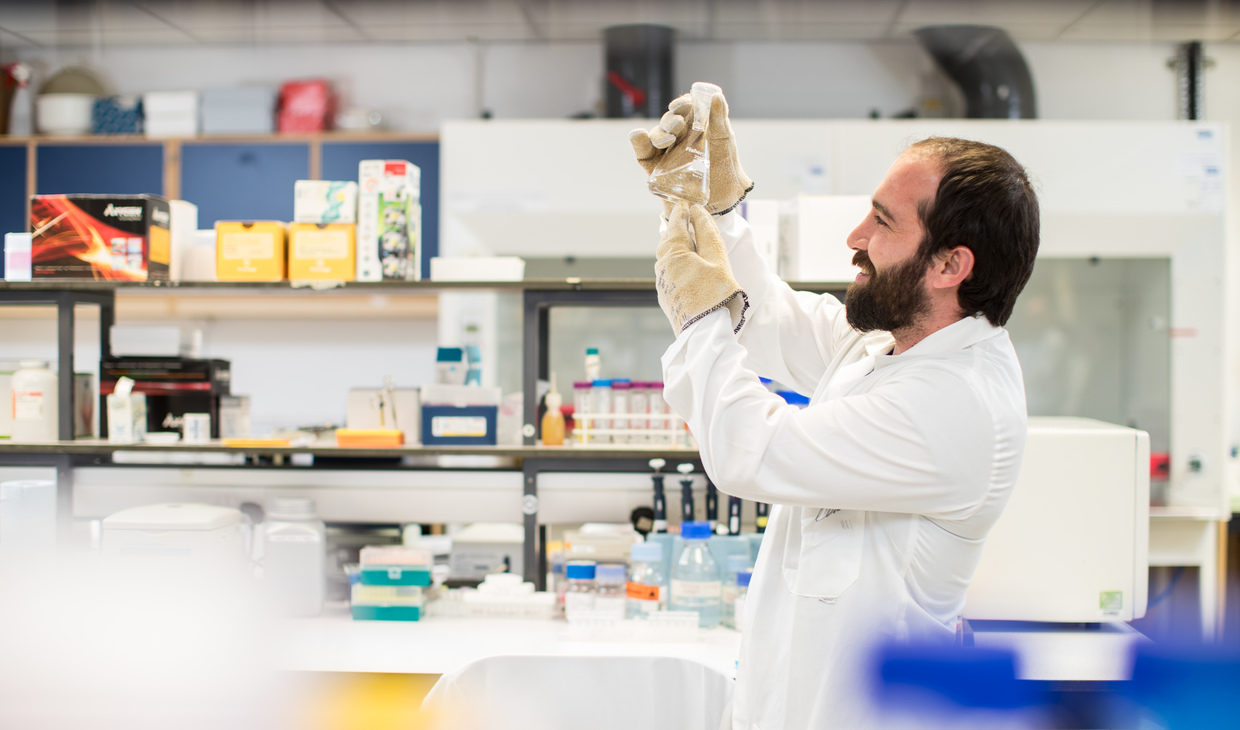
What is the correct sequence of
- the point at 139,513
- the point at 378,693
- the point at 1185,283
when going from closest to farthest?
the point at 378,693, the point at 139,513, the point at 1185,283

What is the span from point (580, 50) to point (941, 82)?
5.91 ft

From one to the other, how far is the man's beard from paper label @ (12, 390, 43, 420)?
1893 mm

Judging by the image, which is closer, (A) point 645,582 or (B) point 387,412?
(A) point 645,582

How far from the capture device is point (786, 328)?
138 cm

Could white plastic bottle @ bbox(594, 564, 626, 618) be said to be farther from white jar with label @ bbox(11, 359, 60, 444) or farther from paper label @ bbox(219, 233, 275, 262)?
white jar with label @ bbox(11, 359, 60, 444)

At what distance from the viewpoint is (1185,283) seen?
317 centimetres

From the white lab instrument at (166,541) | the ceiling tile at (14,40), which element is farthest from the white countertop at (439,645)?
the ceiling tile at (14,40)

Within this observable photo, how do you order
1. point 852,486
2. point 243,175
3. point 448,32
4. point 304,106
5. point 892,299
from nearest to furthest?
1. point 852,486
2. point 892,299
3. point 243,175
4. point 304,106
5. point 448,32

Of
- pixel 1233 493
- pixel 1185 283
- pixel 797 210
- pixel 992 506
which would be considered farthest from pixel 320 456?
pixel 1233 493

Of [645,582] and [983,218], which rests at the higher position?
[983,218]

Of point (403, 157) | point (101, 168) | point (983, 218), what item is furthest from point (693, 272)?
point (101, 168)

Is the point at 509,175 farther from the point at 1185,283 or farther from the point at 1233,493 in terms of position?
the point at 1233,493

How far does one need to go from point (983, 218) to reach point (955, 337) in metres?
0.16

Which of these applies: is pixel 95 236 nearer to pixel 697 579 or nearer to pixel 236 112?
pixel 697 579
